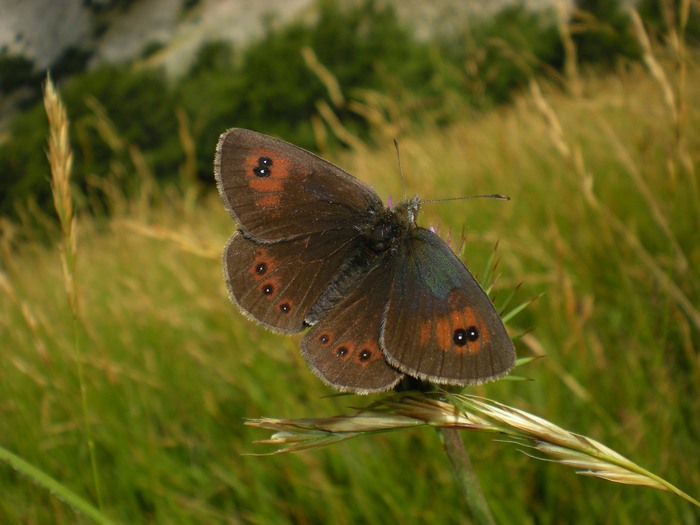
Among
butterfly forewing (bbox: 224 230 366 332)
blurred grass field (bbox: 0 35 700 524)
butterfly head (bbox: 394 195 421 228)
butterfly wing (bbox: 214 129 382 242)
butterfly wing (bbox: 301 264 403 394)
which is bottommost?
blurred grass field (bbox: 0 35 700 524)

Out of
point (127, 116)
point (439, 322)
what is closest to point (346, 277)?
point (439, 322)

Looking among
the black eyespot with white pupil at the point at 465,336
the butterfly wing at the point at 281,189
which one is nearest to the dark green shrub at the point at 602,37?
the butterfly wing at the point at 281,189

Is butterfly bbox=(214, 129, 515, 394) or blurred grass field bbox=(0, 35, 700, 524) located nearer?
butterfly bbox=(214, 129, 515, 394)

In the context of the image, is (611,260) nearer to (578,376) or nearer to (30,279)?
(578,376)

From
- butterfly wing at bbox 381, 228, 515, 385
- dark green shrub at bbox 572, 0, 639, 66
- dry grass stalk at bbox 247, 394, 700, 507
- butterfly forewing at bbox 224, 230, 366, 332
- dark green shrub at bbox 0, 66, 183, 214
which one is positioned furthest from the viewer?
dark green shrub at bbox 572, 0, 639, 66

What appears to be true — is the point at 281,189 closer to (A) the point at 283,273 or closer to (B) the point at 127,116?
(A) the point at 283,273

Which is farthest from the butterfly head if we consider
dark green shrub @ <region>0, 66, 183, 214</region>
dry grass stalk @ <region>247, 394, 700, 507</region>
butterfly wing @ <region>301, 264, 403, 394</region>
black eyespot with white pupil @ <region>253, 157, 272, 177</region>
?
dark green shrub @ <region>0, 66, 183, 214</region>

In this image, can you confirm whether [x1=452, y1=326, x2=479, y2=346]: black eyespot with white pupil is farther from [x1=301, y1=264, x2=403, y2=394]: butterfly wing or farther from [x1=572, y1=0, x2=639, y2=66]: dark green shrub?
[x1=572, y1=0, x2=639, y2=66]: dark green shrub
